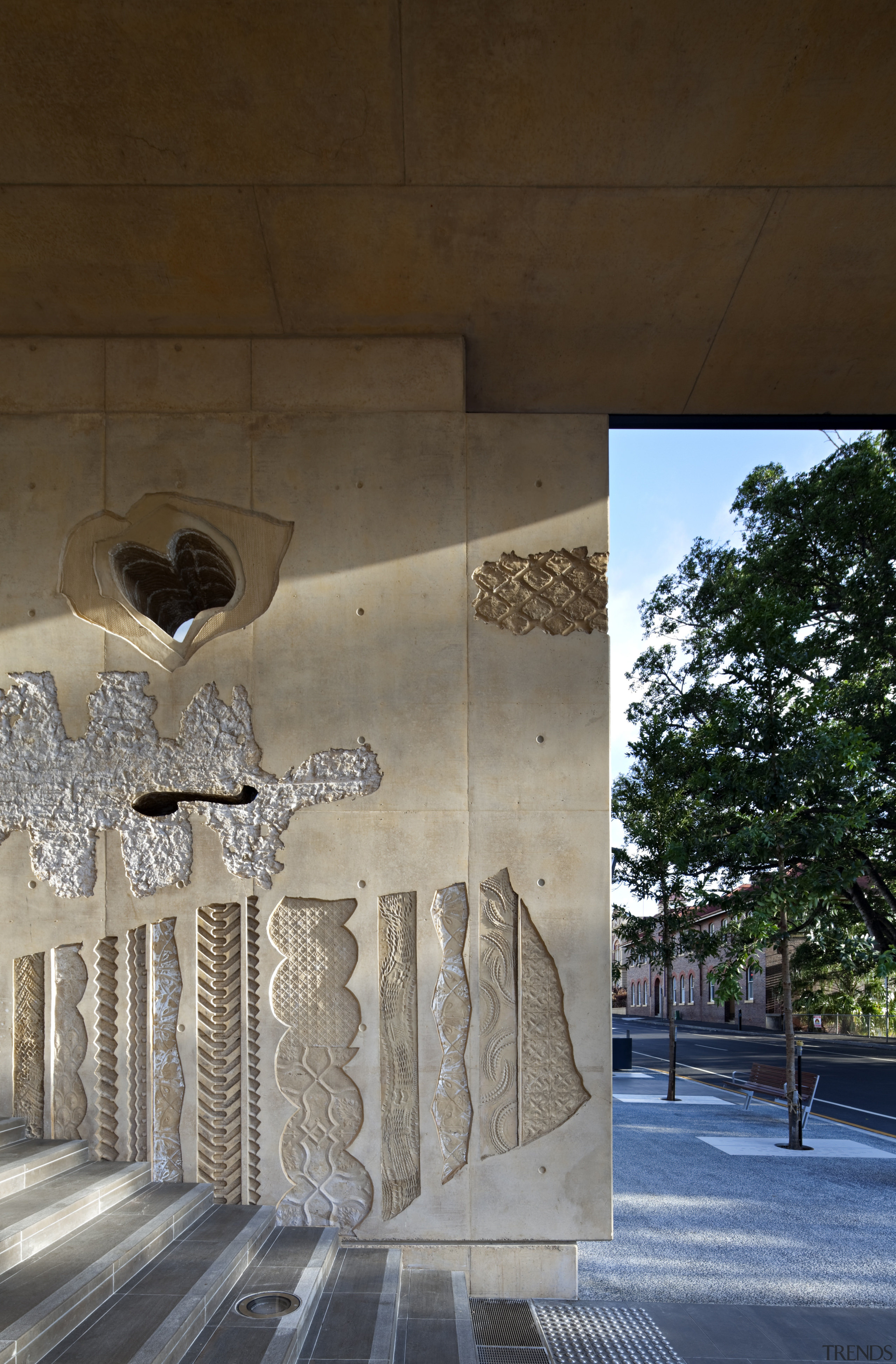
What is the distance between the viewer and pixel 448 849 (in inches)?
161

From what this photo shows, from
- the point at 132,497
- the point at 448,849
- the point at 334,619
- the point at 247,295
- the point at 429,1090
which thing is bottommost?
the point at 429,1090

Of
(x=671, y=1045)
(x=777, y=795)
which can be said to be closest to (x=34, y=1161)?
(x=777, y=795)

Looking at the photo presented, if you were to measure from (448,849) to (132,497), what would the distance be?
84.4 inches

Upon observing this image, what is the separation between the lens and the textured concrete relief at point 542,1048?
156 inches

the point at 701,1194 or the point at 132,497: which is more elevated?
the point at 132,497

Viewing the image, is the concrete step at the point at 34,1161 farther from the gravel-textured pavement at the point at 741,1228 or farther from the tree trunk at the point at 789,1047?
the tree trunk at the point at 789,1047

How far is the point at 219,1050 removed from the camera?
397 centimetres

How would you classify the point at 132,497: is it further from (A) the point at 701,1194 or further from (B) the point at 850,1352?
(A) the point at 701,1194

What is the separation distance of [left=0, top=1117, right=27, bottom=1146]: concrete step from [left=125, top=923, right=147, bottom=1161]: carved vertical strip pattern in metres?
0.42

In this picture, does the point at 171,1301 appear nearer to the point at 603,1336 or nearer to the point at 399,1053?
the point at 399,1053

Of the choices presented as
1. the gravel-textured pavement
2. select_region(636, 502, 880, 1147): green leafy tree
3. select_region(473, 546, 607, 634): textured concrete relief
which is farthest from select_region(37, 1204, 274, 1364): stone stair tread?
select_region(636, 502, 880, 1147): green leafy tree

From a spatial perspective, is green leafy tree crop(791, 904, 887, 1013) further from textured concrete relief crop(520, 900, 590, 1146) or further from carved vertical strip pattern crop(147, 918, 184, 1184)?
carved vertical strip pattern crop(147, 918, 184, 1184)

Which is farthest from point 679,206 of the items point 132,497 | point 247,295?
point 132,497

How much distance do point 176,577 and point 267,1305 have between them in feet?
9.99
